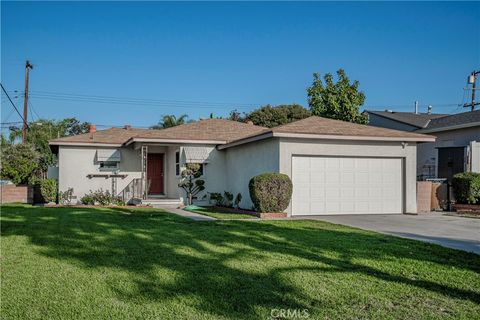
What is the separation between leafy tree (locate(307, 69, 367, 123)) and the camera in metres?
30.4

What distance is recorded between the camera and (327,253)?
746 cm

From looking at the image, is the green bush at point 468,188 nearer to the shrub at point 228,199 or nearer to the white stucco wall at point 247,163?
the white stucco wall at point 247,163

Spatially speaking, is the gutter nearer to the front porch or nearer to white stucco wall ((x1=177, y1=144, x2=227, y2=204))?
white stucco wall ((x1=177, y1=144, x2=227, y2=204))

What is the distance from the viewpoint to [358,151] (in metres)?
15.9

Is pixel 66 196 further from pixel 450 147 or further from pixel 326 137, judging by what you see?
pixel 450 147

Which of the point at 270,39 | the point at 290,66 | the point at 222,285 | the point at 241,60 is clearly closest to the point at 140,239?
the point at 222,285

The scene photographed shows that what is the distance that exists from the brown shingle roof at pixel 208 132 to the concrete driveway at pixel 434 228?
7882 mm

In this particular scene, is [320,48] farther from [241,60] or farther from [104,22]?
[104,22]

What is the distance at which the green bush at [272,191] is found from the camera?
14.4m

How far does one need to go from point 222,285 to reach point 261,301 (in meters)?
0.74

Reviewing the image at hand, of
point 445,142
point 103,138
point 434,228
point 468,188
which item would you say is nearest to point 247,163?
point 434,228

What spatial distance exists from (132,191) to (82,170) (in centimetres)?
278

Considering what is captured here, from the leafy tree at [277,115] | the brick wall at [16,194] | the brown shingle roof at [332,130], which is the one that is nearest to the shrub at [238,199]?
the brown shingle roof at [332,130]

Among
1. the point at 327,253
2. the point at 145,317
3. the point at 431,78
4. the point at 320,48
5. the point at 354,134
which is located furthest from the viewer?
the point at 431,78
